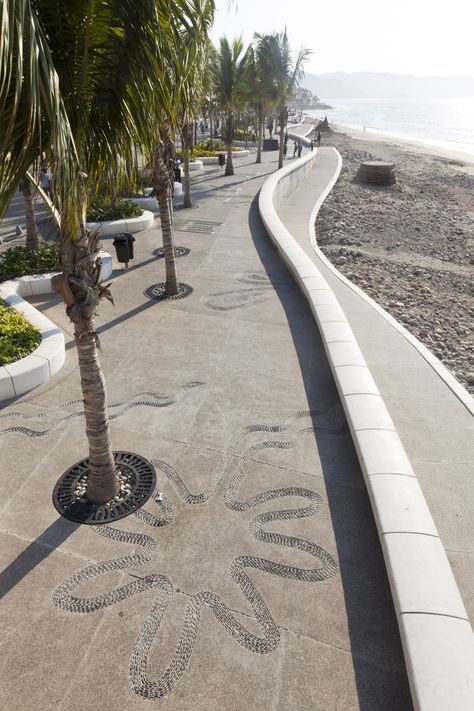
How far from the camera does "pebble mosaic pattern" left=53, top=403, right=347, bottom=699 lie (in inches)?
174

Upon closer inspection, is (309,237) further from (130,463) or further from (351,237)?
(130,463)

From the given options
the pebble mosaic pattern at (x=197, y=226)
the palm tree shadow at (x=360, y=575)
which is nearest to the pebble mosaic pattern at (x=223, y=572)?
the palm tree shadow at (x=360, y=575)

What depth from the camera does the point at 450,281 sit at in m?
17.8

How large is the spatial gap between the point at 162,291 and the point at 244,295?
2.24m

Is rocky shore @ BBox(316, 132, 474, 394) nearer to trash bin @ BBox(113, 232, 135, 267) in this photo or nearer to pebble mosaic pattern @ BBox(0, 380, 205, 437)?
pebble mosaic pattern @ BBox(0, 380, 205, 437)

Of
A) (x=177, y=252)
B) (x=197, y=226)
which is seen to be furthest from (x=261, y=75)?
(x=177, y=252)

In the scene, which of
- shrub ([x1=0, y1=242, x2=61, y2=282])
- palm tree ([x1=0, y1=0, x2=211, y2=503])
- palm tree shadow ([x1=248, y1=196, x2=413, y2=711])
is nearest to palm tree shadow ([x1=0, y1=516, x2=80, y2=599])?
palm tree ([x1=0, y1=0, x2=211, y2=503])

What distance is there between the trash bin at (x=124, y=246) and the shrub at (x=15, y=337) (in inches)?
189

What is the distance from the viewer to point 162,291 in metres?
12.8

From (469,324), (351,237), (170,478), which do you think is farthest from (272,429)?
(351,237)

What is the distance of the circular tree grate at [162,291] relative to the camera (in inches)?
492

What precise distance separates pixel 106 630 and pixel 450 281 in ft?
56.0

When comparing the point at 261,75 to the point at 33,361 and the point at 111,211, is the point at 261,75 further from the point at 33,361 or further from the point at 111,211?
the point at 33,361

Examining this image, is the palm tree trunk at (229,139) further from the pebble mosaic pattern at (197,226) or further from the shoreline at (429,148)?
the shoreline at (429,148)
